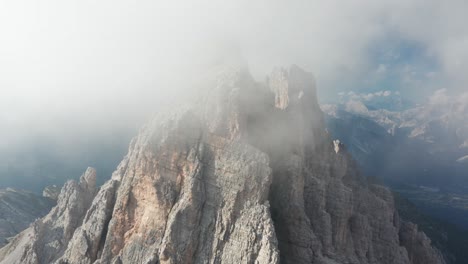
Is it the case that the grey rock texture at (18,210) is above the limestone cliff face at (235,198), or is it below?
above

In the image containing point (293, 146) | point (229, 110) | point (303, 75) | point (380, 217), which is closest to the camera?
point (229, 110)

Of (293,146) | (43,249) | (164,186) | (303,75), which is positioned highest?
(303,75)

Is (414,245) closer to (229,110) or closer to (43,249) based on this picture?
(229,110)

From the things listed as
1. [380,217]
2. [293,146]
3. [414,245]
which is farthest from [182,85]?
[414,245]

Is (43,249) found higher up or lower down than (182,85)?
lower down

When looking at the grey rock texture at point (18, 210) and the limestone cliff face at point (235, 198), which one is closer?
the limestone cliff face at point (235, 198)

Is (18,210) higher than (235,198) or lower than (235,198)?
higher
